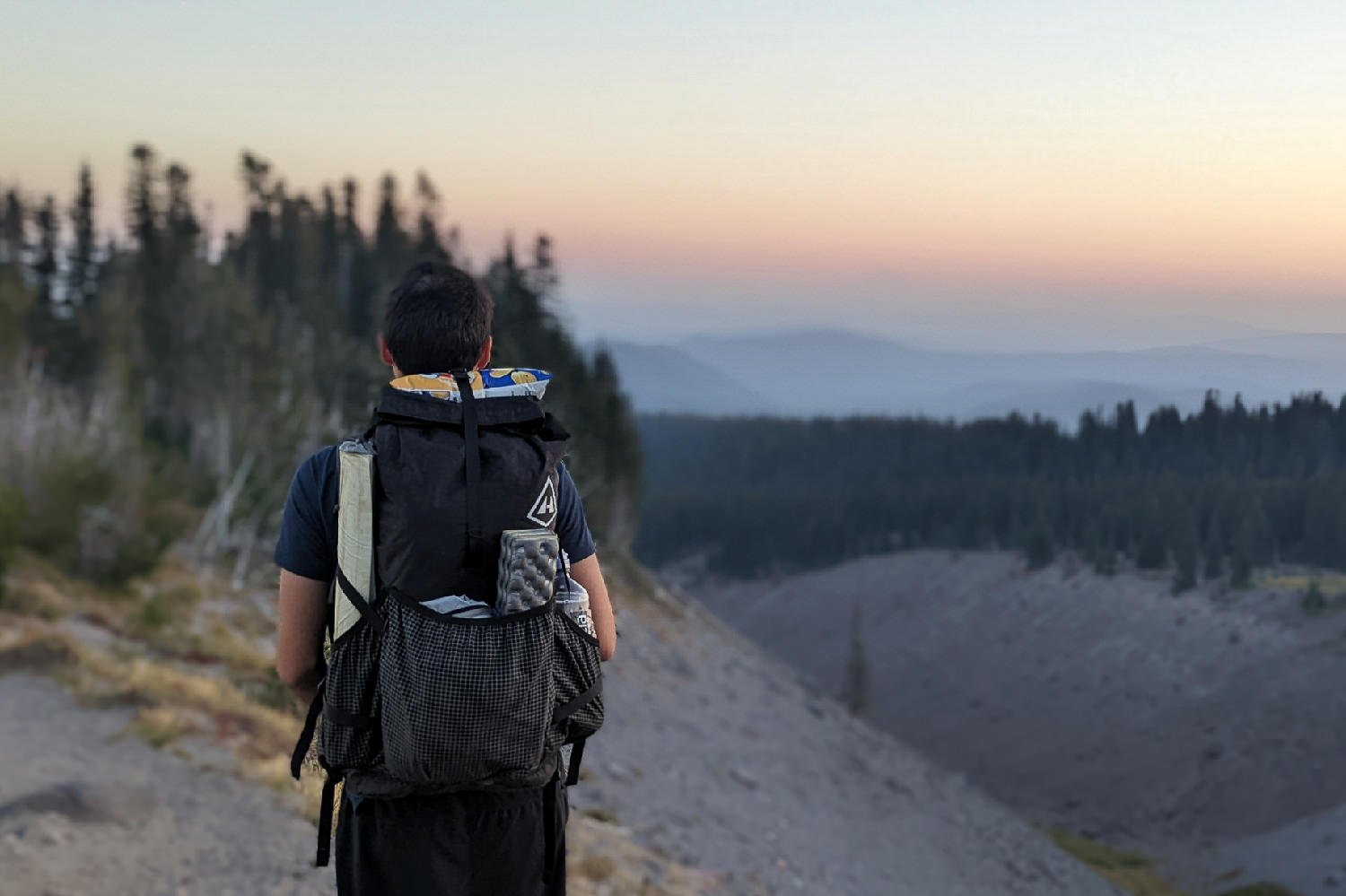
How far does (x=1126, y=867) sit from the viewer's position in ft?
156

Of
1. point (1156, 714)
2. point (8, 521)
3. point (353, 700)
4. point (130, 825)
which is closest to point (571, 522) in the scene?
point (353, 700)

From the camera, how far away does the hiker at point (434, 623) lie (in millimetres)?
3170

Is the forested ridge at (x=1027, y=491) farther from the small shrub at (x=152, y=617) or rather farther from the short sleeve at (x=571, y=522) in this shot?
the short sleeve at (x=571, y=522)

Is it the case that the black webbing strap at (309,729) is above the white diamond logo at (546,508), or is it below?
below

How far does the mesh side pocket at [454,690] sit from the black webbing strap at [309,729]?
311 millimetres

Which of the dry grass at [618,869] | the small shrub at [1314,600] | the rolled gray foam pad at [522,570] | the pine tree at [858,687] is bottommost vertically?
the pine tree at [858,687]

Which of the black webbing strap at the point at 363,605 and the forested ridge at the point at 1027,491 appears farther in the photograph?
the forested ridge at the point at 1027,491

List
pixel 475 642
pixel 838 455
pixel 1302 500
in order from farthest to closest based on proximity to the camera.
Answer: pixel 838 455
pixel 1302 500
pixel 475 642

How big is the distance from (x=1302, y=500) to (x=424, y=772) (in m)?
62.6

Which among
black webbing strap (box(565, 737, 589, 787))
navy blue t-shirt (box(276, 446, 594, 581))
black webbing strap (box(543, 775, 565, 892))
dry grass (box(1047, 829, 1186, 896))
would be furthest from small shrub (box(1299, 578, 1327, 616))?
navy blue t-shirt (box(276, 446, 594, 581))

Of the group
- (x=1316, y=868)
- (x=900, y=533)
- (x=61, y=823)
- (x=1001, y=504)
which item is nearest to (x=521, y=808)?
(x=61, y=823)

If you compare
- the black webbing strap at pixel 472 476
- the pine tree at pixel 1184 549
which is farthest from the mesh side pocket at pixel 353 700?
the pine tree at pixel 1184 549

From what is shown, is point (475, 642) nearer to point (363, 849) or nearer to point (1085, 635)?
point (363, 849)

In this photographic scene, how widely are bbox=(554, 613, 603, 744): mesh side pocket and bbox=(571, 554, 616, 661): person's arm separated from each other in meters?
0.09
